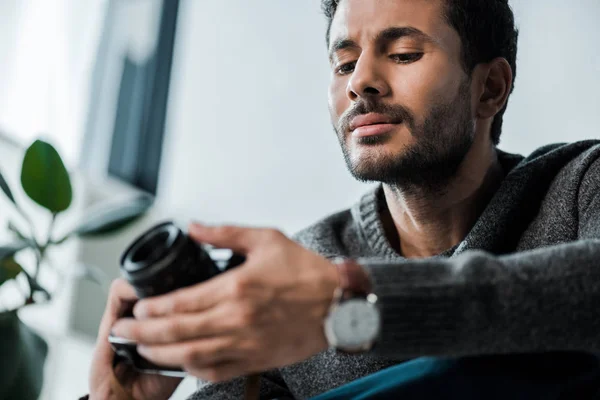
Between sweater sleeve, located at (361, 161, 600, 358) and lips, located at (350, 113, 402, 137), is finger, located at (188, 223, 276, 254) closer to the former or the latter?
sweater sleeve, located at (361, 161, 600, 358)

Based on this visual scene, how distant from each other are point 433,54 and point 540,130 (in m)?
0.72

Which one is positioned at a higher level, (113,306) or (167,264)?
(167,264)

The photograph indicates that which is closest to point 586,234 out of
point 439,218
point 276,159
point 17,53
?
point 439,218

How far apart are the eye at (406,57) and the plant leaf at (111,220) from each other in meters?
0.48

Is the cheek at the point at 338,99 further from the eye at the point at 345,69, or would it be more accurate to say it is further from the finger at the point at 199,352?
the finger at the point at 199,352

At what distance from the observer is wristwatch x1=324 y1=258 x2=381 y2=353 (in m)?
0.59

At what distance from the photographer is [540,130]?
1729mm

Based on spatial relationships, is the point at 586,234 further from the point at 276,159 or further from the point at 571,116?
the point at 276,159

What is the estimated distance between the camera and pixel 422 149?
43.2 inches

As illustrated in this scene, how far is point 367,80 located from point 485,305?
528 mm

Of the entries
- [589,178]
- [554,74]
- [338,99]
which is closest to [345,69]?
[338,99]

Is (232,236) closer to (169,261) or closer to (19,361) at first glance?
(169,261)

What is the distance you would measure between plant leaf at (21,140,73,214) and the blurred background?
678 mm

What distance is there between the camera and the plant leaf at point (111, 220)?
1.21 metres
